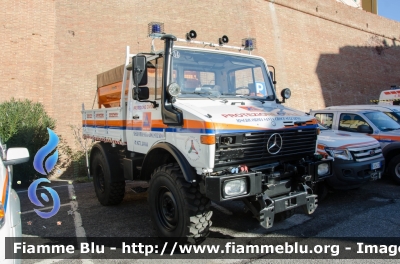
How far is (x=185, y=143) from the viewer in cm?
377

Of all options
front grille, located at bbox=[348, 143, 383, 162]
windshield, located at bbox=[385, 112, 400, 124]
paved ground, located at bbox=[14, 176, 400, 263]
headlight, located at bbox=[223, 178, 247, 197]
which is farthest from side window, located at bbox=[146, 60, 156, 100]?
windshield, located at bbox=[385, 112, 400, 124]

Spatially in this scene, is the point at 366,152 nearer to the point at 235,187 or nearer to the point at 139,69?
the point at 235,187

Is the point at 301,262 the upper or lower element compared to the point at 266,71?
lower

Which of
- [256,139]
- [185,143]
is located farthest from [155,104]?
[256,139]

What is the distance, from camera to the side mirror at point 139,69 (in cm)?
393

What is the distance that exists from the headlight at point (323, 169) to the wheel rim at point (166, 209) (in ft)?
6.58

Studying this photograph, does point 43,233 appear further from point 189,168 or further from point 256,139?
point 256,139

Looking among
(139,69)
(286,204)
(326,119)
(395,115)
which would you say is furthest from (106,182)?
(395,115)

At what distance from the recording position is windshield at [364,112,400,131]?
24.7ft

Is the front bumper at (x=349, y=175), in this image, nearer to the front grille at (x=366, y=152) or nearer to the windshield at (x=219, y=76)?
the front grille at (x=366, y=152)

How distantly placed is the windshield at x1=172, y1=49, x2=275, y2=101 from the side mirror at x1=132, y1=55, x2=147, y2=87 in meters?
0.39

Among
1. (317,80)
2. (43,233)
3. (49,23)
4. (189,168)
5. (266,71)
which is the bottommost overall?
(43,233)

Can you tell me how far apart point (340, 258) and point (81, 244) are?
328 centimetres

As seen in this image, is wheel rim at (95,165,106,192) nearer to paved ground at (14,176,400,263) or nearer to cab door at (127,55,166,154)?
paved ground at (14,176,400,263)
